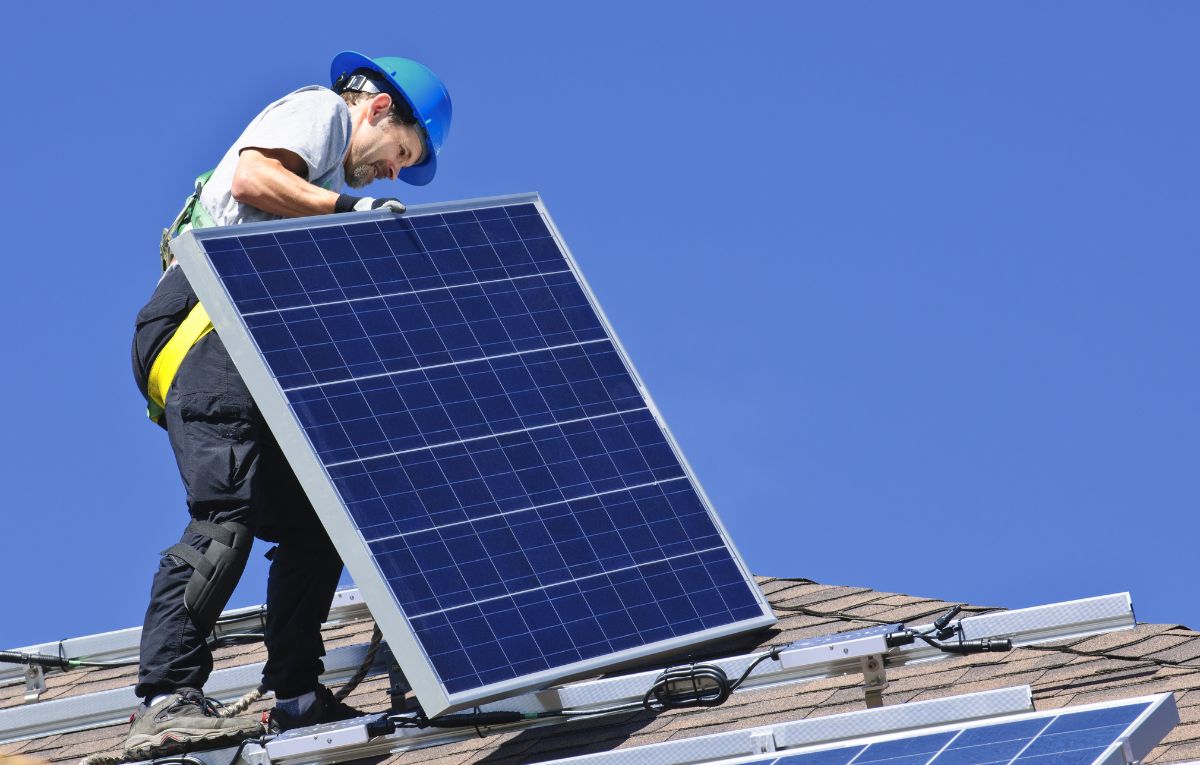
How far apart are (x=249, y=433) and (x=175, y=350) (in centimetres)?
43

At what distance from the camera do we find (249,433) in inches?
252

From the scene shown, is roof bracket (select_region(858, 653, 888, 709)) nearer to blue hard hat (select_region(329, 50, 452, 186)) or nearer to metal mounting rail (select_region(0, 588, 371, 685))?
blue hard hat (select_region(329, 50, 452, 186))

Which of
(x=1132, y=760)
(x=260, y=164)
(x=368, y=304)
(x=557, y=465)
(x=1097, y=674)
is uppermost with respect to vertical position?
(x=260, y=164)

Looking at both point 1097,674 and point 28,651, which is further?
point 28,651

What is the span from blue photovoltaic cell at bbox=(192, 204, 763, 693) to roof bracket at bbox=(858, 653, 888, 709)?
0.75 meters

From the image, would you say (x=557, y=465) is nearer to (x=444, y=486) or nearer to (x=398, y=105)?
(x=444, y=486)

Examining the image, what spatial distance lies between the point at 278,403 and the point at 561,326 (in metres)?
1.48

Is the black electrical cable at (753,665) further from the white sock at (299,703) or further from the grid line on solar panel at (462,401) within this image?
the white sock at (299,703)

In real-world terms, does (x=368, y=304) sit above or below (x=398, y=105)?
below

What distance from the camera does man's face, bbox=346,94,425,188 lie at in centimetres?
729

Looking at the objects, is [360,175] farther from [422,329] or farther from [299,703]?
[299,703]

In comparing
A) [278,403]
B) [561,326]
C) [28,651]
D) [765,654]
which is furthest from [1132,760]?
[28,651]

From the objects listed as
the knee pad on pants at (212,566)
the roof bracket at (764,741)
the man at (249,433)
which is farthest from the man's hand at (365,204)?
the roof bracket at (764,741)

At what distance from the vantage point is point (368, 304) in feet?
21.7
